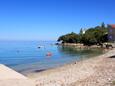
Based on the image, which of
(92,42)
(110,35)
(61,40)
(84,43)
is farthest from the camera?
(61,40)

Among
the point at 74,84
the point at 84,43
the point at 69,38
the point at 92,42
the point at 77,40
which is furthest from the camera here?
the point at 69,38

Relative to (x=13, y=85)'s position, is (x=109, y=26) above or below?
above

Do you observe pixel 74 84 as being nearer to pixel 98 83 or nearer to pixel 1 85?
pixel 98 83

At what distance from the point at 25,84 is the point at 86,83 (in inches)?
151

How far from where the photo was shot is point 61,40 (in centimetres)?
17338

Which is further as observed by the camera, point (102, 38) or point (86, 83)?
point (102, 38)

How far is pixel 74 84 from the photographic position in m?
16.3

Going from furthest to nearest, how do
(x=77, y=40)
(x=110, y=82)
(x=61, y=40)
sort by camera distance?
(x=61, y=40), (x=77, y=40), (x=110, y=82)

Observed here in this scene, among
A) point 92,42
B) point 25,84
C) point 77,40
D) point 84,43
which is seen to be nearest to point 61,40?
point 77,40

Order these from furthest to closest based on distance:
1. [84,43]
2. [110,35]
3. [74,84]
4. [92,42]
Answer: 1. [84,43]
2. [92,42]
3. [110,35]
4. [74,84]

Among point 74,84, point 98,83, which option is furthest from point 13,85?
point 98,83

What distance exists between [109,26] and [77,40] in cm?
3347

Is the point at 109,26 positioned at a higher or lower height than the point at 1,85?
higher

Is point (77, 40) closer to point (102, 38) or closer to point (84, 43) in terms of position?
point (84, 43)
